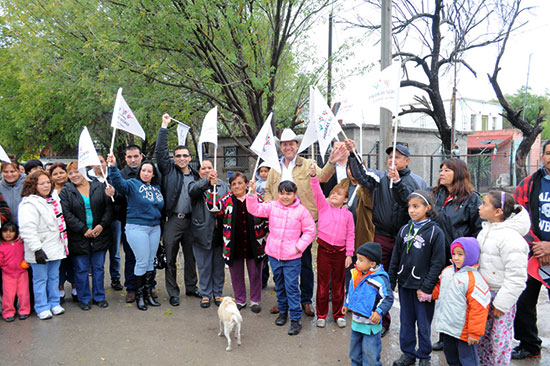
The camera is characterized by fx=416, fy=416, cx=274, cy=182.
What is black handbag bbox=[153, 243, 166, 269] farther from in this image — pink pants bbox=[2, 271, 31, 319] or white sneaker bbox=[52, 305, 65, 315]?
pink pants bbox=[2, 271, 31, 319]

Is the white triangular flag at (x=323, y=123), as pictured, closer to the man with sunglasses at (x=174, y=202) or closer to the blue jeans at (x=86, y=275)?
the man with sunglasses at (x=174, y=202)

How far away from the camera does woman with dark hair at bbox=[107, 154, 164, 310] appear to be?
5445mm

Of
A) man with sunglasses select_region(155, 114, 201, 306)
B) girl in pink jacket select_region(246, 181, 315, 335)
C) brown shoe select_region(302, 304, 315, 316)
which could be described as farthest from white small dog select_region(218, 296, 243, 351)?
man with sunglasses select_region(155, 114, 201, 306)

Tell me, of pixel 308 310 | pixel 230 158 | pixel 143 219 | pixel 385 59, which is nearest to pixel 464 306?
pixel 308 310

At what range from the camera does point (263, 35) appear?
30.1 feet

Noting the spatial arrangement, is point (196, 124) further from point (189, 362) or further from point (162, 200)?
point (189, 362)

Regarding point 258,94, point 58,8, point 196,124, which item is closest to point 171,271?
point 258,94

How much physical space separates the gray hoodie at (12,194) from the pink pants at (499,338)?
5.79 metres

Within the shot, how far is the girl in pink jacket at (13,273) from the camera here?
5203mm

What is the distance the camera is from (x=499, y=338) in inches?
144

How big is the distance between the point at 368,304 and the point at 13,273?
4.42 m

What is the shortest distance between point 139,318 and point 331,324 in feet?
7.99

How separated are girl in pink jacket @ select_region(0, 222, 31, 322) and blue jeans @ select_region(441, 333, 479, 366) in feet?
16.2

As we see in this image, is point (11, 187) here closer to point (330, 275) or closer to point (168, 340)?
point (168, 340)
